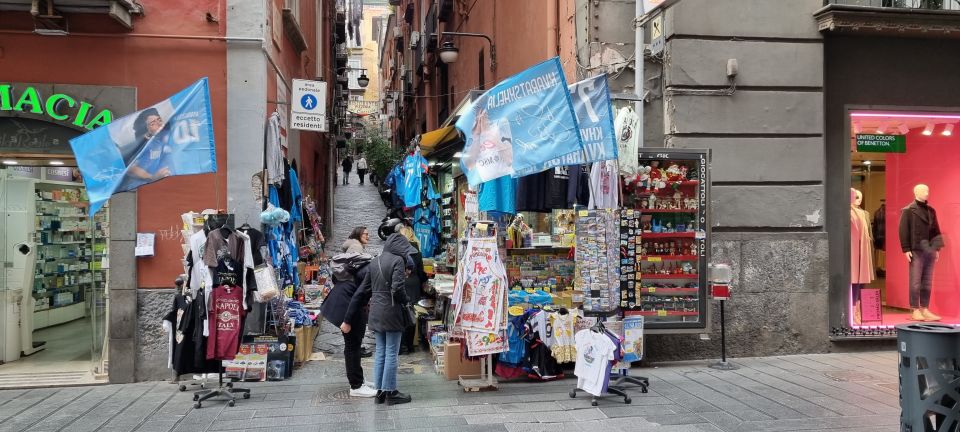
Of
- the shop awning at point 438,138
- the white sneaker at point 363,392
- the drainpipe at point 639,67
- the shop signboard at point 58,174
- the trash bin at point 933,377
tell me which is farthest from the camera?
the shop signboard at point 58,174

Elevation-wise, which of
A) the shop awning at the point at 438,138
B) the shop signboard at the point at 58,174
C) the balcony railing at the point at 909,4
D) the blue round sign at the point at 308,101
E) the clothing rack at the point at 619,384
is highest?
the balcony railing at the point at 909,4

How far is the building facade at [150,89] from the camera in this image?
26.0 ft

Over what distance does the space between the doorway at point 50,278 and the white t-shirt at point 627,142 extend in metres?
6.36

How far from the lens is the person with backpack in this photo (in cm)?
718

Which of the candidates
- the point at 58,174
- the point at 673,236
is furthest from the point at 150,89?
the point at 673,236

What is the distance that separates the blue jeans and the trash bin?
4485 millimetres

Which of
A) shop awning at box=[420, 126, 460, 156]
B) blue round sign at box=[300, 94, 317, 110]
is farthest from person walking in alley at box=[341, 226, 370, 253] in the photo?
blue round sign at box=[300, 94, 317, 110]

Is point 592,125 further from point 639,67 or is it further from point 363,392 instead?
point 363,392

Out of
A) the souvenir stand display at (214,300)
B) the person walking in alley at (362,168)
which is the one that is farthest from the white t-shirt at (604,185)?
the person walking in alley at (362,168)

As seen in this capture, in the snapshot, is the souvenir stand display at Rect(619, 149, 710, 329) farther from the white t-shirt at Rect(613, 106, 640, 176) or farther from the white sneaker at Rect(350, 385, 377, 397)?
the white sneaker at Rect(350, 385, 377, 397)

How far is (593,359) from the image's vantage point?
6.75 meters

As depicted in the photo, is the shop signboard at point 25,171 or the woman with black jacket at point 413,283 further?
the shop signboard at point 25,171

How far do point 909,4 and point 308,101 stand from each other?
8.73 meters

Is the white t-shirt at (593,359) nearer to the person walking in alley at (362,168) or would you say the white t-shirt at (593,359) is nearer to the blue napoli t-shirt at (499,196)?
the blue napoli t-shirt at (499,196)
